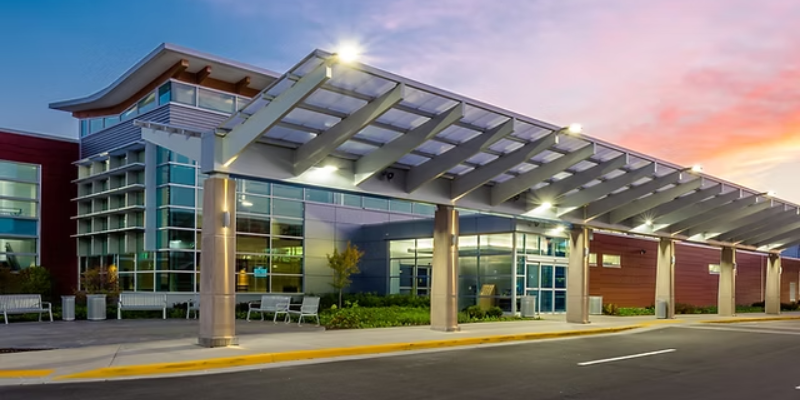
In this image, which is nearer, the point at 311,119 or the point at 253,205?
the point at 311,119

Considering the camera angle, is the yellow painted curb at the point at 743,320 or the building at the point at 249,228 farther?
the building at the point at 249,228

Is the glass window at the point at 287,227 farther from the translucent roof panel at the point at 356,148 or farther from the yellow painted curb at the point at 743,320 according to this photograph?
the yellow painted curb at the point at 743,320

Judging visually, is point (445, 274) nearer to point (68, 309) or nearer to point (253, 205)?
point (68, 309)

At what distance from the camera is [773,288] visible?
41.1 metres

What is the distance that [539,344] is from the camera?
1864 cm

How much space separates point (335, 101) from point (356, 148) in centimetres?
286

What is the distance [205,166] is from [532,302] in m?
17.4

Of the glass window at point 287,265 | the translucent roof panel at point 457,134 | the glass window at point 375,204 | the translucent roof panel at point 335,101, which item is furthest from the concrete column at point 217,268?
the glass window at point 375,204

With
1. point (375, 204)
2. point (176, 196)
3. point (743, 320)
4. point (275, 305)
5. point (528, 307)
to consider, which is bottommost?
point (743, 320)

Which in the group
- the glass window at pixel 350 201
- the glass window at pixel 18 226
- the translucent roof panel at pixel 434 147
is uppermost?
the translucent roof panel at pixel 434 147

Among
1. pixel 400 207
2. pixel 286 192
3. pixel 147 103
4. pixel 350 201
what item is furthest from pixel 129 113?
pixel 400 207

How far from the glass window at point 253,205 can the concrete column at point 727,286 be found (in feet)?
78.9

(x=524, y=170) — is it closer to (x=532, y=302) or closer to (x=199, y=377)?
(x=532, y=302)

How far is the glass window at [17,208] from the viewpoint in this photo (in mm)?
34750
